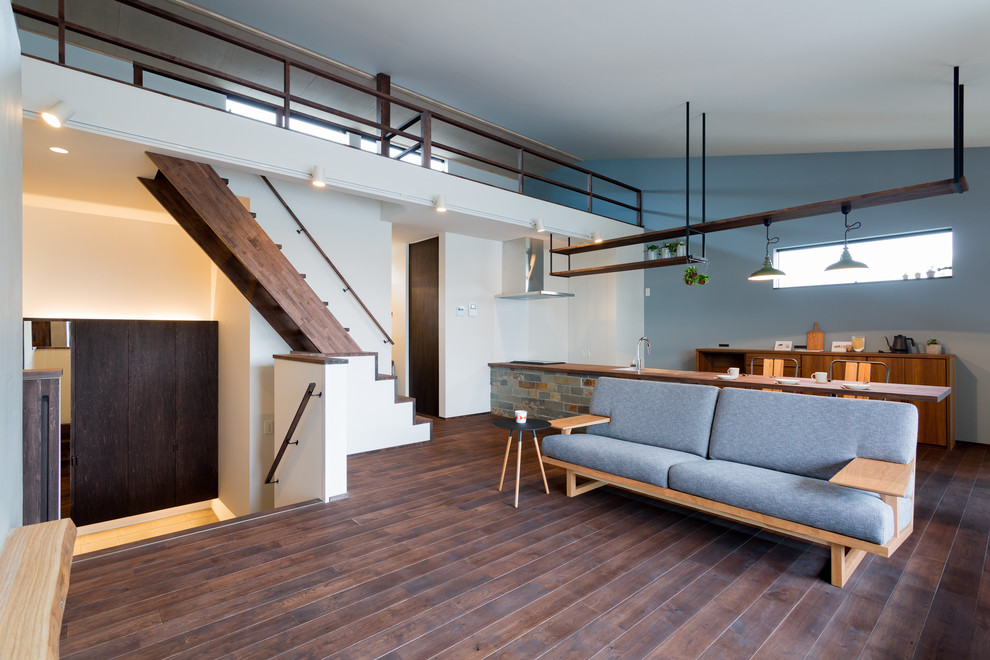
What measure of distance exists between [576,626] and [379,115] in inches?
214

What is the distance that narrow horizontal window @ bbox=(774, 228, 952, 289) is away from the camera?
18.1 ft

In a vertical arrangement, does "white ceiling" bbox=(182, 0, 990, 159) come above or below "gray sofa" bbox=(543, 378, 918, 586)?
above

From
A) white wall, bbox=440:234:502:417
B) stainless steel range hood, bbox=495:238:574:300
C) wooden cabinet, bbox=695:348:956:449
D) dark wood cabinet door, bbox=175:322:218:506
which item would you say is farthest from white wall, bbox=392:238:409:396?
wooden cabinet, bbox=695:348:956:449

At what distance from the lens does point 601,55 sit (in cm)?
429

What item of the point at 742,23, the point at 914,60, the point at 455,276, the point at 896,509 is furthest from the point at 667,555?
the point at 455,276

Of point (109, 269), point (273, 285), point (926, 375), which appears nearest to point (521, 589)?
point (273, 285)

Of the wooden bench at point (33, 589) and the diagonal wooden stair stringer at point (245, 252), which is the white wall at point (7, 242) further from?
the diagonal wooden stair stringer at point (245, 252)

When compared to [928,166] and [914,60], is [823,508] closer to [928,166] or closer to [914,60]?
[914,60]

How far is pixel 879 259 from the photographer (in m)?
5.91

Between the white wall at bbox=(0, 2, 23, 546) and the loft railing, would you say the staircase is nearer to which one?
the loft railing

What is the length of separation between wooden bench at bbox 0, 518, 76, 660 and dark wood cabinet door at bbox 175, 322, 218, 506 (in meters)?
5.24

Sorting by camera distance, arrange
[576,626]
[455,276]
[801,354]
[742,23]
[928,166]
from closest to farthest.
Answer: [576,626], [742,23], [928,166], [801,354], [455,276]

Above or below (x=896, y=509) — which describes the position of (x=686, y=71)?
above

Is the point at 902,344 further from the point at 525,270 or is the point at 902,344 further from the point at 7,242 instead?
the point at 7,242
